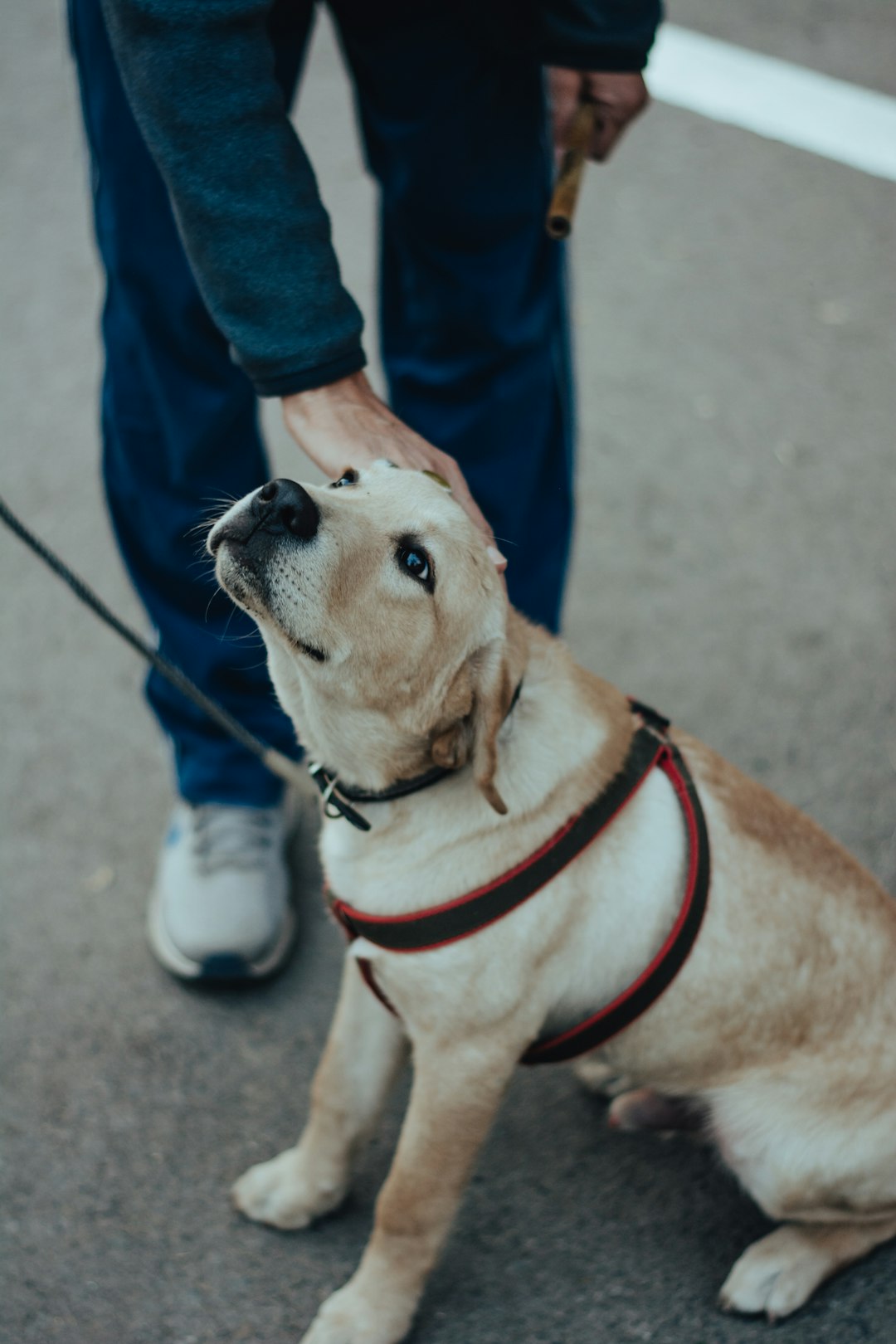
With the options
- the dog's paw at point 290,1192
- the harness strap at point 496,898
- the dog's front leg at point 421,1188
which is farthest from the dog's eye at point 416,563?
the dog's paw at point 290,1192

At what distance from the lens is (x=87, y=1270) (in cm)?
207

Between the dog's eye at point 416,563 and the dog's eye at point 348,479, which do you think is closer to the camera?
the dog's eye at point 416,563

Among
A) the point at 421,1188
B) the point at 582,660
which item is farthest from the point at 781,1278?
the point at 582,660

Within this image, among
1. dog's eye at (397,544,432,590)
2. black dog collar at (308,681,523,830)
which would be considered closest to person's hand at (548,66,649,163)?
dog's eye at (397,544,432,590)

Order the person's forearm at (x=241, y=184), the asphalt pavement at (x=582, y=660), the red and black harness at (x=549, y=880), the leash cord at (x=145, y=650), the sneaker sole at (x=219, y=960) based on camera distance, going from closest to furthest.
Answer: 1. the person's forearm at (x=241, y=184)
2. the red and black harness at (x=549, y=880)
3. the leash cord at (x=145, y=650)
4. the asphalt pavement at (x=582, y=660)
5. the sneaker sole at (x=219, y=960)

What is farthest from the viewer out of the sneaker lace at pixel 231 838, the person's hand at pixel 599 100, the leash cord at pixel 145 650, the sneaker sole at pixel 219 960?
the sneaker lace at pixel 231 838

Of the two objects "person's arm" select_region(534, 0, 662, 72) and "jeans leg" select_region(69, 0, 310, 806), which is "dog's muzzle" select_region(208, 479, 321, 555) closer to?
"jeans leg" select_region(69, 0, 310, 806)

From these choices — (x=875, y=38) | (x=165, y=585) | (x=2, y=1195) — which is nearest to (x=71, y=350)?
(x=165, y=585)

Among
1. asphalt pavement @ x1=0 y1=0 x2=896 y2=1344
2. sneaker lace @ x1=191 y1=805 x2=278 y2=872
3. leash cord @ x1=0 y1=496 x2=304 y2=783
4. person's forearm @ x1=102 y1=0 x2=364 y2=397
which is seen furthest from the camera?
sneaker lace @ x1=191 y1=805 x2=278 y2=872

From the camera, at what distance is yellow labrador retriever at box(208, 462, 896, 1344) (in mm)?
1655

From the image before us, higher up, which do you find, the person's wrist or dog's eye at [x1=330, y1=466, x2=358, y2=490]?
the person's wrist

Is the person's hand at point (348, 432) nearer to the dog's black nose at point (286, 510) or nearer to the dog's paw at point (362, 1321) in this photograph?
the dog's black nose at point (286, 510)

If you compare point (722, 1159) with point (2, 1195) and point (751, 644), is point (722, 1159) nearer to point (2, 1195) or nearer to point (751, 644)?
point (2, 1195)

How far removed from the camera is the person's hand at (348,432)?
177 cm
